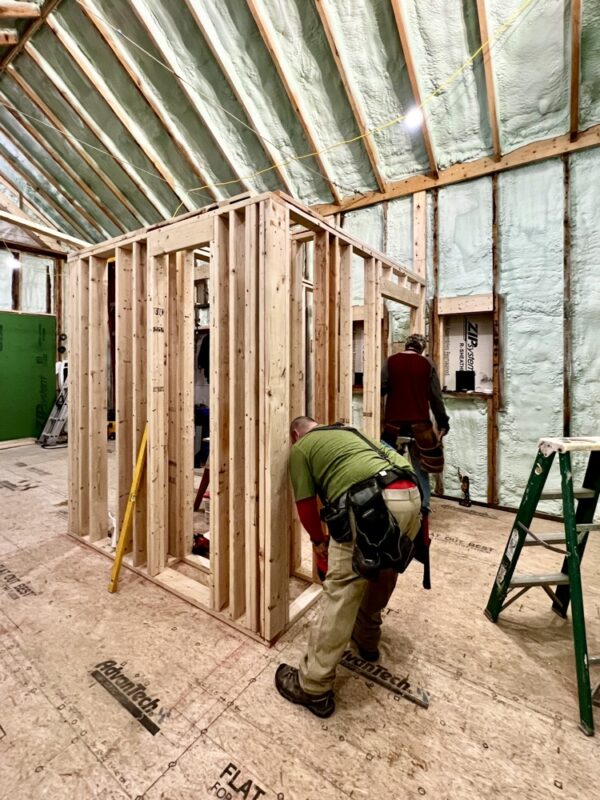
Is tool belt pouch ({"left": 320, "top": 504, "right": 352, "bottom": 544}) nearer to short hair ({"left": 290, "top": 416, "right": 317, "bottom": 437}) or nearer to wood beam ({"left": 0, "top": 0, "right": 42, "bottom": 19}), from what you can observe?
short hair ({"left": 290, "top": 416, "right": 317, "bottom": 437})

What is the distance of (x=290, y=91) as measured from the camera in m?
4.00

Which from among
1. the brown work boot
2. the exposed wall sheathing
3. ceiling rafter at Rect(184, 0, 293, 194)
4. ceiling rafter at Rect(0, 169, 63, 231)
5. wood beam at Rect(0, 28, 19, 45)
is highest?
wood beam at Rect(0, 28, 19, 45)

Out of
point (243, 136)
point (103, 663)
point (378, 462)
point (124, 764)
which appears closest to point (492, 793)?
point (378, 462)

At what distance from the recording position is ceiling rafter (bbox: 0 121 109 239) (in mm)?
6172

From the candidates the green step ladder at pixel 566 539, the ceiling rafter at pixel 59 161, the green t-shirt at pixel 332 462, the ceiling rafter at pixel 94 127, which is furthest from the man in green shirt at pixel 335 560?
the ceiling rafter at pixel 59 161

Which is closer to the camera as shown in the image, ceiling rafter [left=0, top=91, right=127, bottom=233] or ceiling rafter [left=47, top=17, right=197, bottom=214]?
ceiling rafter [left=47, top=17, right=197, bottom=214]

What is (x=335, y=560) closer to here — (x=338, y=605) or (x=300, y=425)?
(x=338, y=605)

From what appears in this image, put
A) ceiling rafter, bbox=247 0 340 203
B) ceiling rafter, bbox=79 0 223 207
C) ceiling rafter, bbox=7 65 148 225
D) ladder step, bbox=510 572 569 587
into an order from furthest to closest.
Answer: ceiling rafter, bbox=7 65 148 225, ceiling rafter, bbox=79 0 223 207, ceiling rafter, bbox=247 0 340 203, ladder step, bbox=510 572 569 587

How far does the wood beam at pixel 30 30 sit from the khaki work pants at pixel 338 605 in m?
6.07

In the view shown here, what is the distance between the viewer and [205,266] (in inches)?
187

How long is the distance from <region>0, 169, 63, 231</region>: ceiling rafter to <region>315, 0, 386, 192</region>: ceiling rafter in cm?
687

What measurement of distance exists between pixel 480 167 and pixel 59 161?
254 inches

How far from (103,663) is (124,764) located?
0.61m

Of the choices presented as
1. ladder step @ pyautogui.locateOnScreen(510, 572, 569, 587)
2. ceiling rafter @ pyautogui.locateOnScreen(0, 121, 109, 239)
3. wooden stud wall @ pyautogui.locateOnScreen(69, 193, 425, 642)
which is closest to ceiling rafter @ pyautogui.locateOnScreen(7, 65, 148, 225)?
ceiling rafter @ pyautogui.locateOnScreen(0, 121, 109, 239)
